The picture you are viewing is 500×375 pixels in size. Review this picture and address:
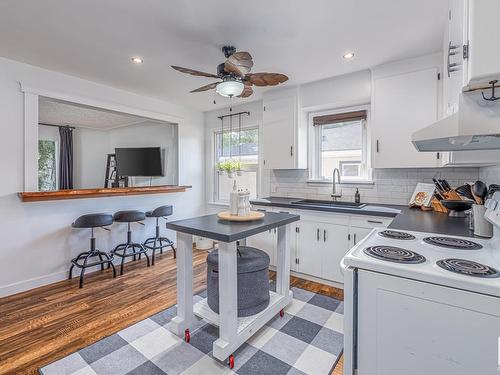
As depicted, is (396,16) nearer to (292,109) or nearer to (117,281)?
(292,109)

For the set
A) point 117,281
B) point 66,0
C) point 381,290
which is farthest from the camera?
point 117,281

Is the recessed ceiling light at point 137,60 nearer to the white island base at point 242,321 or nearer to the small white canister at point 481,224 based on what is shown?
the white island base at point 242,321

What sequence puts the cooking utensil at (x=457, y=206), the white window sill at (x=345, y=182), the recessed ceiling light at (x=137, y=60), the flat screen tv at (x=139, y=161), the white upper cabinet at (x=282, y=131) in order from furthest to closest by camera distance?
the flat screen tv at (x=139, y=161) → the white upper cabinet at (x=282, y=131) → the white window sill at (x=345, y=182) → the recessed ceiling light at (x=137, y=60) → the cooking utensil at (x=457, y=206)

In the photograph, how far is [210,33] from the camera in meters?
2.22

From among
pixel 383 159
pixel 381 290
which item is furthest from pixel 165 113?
pixel 381 290

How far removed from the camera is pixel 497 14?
0.88 meters

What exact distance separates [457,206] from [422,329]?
5.26 feet

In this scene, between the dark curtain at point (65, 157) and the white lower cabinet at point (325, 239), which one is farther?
the dark curtain at point (65, 157)

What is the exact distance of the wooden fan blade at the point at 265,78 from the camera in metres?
2.18

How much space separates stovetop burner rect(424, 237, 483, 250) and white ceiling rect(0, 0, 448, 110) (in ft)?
5.33

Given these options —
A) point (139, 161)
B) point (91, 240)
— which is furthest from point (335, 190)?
point (139, 161)

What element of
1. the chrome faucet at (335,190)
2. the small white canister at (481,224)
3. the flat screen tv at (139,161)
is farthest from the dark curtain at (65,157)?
the small white canister at (481,224)

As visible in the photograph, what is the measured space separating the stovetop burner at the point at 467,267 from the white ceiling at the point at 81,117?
4.48 metres

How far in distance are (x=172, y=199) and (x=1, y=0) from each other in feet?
10.0
